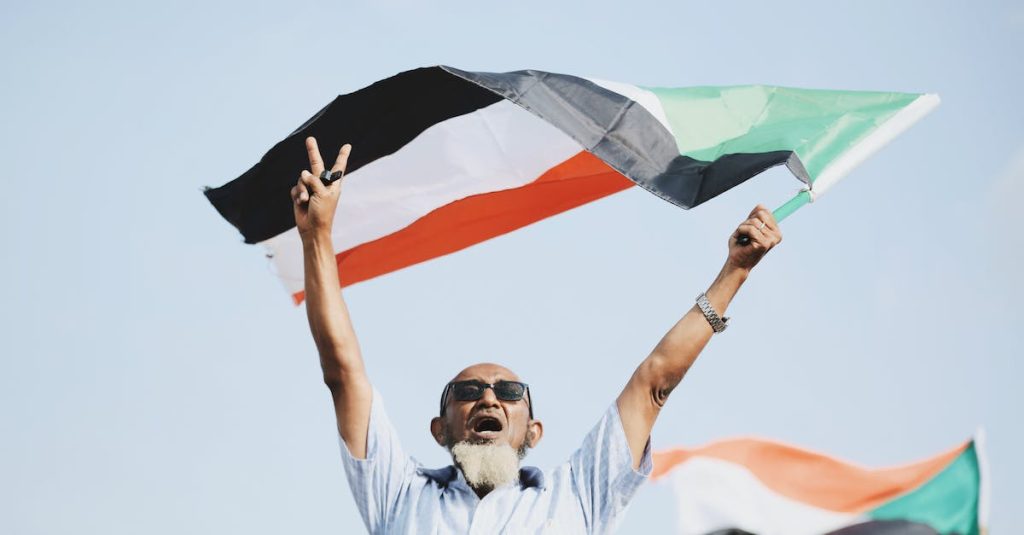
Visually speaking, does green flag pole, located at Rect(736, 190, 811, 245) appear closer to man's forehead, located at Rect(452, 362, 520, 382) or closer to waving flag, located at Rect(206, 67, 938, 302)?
waving flag, located at Rect(206, 67, 938, 302)

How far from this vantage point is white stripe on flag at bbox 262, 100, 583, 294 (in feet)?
25.0

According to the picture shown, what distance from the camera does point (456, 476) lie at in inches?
229

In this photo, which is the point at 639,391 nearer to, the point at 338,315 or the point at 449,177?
the point at 338,315

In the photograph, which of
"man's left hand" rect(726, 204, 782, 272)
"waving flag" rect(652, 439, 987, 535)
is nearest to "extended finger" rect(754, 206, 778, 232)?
"man's left hand" rect(726, 204, 782, 272)

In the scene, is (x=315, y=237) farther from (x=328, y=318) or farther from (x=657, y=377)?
(x=657, y=377)

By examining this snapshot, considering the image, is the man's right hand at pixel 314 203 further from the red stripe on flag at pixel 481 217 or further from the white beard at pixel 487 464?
the red stripe on flag at pixel 481 217

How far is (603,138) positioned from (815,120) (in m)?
1.19

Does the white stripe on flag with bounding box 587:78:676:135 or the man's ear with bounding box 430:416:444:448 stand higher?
the white stripe on flag with bounding box 587:78:676:135

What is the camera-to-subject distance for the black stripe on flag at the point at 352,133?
24.0 ft

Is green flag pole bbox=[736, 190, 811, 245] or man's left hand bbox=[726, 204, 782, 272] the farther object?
green flag pole bbox=[736, 190, 811, 245]

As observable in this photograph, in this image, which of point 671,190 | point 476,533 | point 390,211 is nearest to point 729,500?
point 390,211

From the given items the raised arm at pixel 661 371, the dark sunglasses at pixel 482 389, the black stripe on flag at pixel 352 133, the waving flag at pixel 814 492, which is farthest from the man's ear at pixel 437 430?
the waving flag at pixel 814 492

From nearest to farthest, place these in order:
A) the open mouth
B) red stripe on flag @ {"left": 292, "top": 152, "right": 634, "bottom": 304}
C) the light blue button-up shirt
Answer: the light blue button-up shirt, the open mouth, red stripe on flag @ {"left": 292, "top": 152, "right": 634, "bottom": 304}

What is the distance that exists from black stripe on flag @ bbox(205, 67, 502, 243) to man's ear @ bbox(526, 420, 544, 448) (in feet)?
7.00
